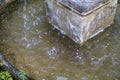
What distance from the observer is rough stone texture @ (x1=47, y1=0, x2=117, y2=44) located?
451cm

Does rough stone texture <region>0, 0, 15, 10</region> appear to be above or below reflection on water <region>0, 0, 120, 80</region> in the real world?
above

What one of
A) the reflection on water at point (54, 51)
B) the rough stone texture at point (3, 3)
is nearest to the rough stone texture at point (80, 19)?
A: the reflection on water at point (54, 51)

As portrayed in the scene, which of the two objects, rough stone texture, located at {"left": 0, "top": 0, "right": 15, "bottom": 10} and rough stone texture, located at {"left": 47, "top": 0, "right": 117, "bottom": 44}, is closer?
rough stone texture, located at {"left": 47, "top": 0, "right": 117, "bottom": 44}

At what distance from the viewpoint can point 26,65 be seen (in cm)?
452

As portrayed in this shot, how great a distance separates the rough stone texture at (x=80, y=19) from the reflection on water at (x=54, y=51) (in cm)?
13

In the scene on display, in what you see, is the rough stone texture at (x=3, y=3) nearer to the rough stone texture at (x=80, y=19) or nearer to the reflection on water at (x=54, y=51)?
the reflection on water at (x=54, y=51)

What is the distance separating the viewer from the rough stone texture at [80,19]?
177 inches

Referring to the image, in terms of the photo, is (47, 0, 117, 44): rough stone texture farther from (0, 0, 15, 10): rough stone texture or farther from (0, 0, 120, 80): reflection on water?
(0, 0, 15, 10): rough stone texture

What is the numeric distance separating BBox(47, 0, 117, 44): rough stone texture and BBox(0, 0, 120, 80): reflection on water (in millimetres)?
133

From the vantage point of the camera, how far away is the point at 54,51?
188 inches

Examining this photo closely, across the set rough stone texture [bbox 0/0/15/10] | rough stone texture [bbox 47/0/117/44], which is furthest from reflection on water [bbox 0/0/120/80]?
rough stone texture [bbox 0/0/15/10]

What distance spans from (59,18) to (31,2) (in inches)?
43.0

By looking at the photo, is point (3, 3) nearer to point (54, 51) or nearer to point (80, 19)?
point (54, 51)

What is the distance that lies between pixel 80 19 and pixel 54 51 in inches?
30.0
